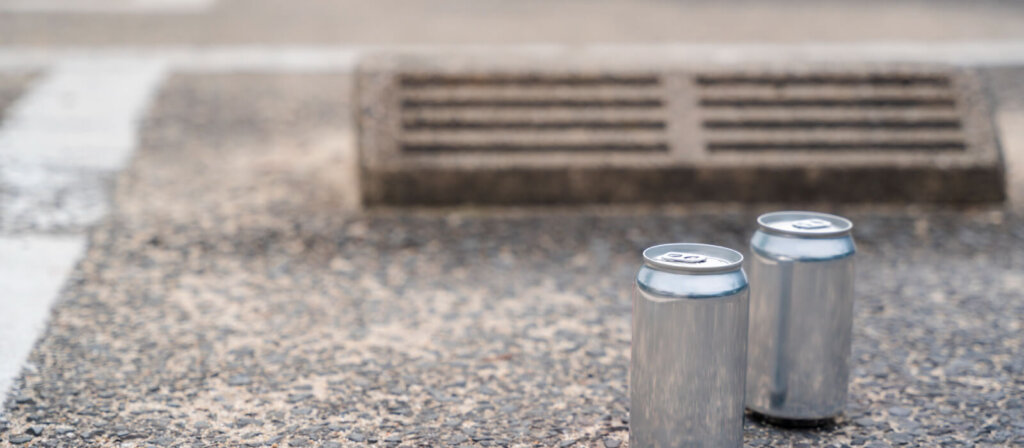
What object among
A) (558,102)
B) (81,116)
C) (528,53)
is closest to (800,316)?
(558,102)

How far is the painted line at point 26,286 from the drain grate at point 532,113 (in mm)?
1968

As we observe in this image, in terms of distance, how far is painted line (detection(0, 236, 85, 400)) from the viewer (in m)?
3.92

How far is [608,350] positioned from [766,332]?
0.95 metres

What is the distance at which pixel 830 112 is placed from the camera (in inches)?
243

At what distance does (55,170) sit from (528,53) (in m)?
5.62

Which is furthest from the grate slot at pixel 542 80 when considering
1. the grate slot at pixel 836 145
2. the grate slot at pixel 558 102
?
the grate slot at pixel 836 145

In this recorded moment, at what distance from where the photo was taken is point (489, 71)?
6258mm

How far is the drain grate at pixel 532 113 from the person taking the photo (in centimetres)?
606

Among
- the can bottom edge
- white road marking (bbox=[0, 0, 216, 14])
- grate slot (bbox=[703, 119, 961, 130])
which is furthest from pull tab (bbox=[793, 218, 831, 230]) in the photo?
white road marking (bbox=[0, 0, 216, 14])

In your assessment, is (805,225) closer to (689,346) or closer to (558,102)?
(689,346)

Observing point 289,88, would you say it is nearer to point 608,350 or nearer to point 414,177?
point 414,177

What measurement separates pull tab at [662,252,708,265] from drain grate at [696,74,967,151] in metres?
3.29

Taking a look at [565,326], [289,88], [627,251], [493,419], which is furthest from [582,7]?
[493,419]

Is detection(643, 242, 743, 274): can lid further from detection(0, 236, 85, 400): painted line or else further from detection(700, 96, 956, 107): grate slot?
detection(700, 96, 956, 107): grate slot
